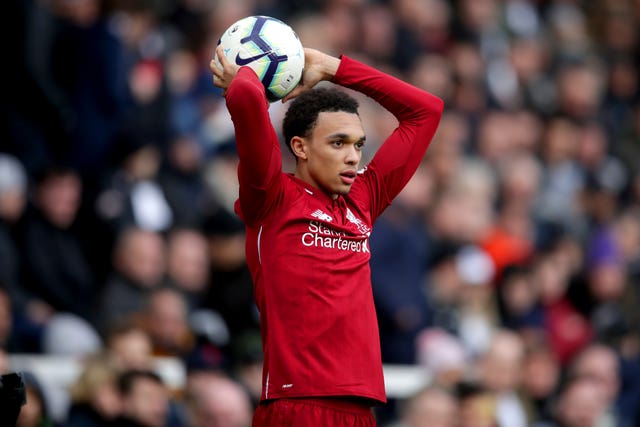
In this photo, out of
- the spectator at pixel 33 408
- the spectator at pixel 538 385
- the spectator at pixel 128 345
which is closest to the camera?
the spectator at pixel 33 408

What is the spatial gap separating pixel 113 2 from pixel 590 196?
6670 mm

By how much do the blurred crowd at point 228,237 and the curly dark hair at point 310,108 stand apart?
2.25m

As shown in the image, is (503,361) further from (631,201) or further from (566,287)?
(631,201)

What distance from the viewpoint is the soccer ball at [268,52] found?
5.16 meters

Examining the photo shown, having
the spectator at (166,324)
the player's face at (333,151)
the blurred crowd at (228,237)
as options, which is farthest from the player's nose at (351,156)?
the spectator at (166,324)

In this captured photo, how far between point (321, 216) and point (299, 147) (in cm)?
33

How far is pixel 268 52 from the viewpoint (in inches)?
203

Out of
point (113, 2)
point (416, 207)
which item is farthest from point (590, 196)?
point (113, 2)

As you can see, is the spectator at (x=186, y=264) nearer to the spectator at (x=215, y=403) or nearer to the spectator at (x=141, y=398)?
the spectator at (x=215, y=403)

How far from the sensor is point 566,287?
12406 mm

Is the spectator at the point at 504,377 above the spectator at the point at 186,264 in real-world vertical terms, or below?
below

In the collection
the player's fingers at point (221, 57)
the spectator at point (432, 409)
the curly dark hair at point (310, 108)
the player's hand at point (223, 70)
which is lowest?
the spectator at point (432, 409)

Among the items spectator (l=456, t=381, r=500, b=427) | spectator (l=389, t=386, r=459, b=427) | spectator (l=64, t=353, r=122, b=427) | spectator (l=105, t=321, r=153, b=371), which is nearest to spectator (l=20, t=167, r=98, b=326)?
spectator (l=105, t=321, r=153, b=371)

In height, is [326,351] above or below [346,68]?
below
